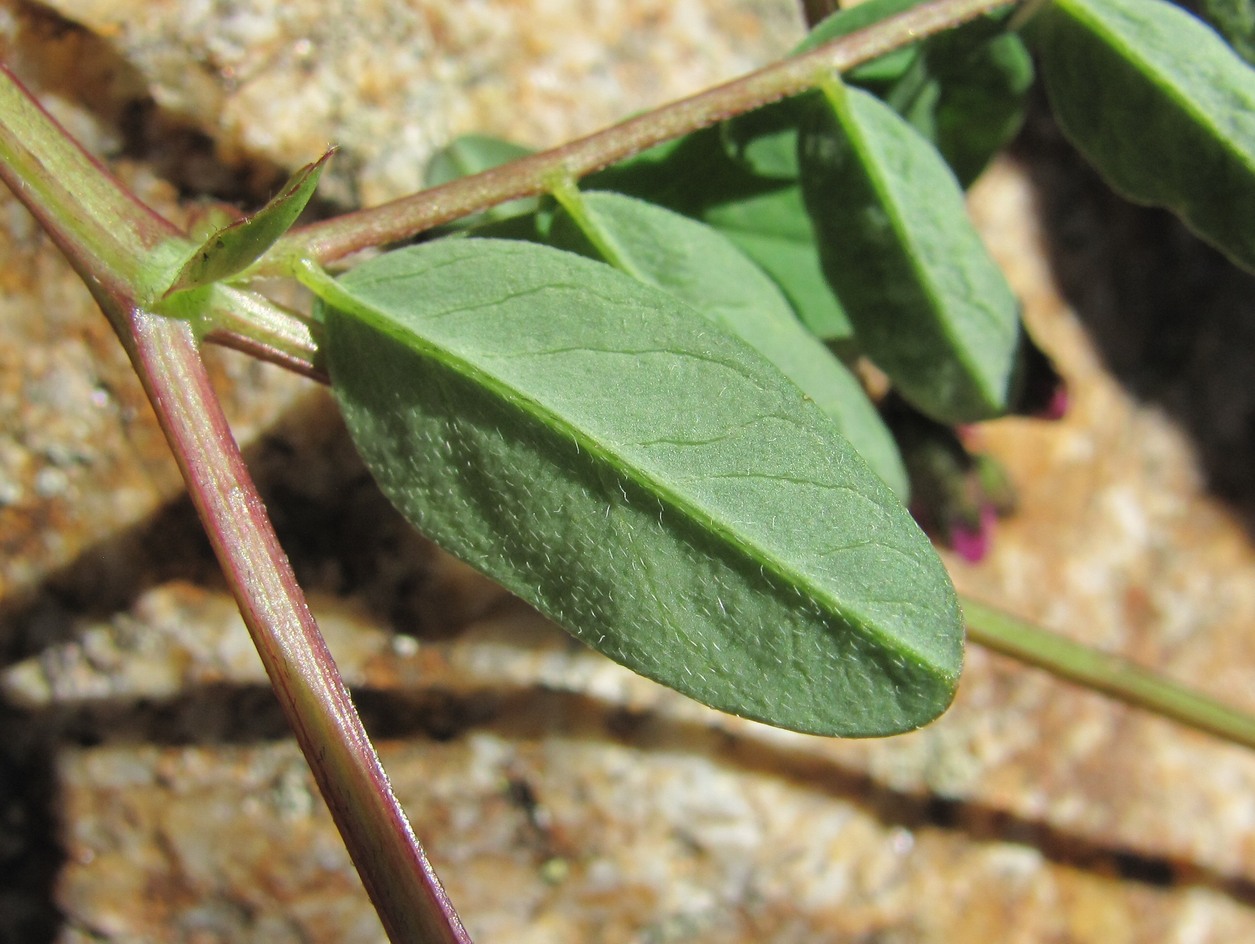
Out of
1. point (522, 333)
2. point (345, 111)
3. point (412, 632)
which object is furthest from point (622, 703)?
point (345, 111)

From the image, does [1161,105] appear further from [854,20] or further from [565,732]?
[565,732]

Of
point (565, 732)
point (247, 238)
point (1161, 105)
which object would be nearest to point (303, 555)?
point (565, 732)

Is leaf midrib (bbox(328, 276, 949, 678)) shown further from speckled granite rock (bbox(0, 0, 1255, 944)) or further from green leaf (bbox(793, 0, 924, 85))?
speckled granite rock (bbox(0, 0, 1255, 944))

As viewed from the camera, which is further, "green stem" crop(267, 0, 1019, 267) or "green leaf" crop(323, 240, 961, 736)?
"green stem" crop(267, 0, 1019, 267)

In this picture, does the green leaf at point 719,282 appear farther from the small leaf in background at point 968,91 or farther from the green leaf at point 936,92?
the small leaf in background at point 968,91

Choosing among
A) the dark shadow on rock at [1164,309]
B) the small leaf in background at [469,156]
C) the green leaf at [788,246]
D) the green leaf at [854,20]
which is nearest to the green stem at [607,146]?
the green leaf at [854,20]

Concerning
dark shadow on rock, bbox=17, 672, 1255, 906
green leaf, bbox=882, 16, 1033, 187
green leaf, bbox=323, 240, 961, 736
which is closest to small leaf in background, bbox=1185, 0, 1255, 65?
green leaf, bbox=882, 16, 1033, 187
